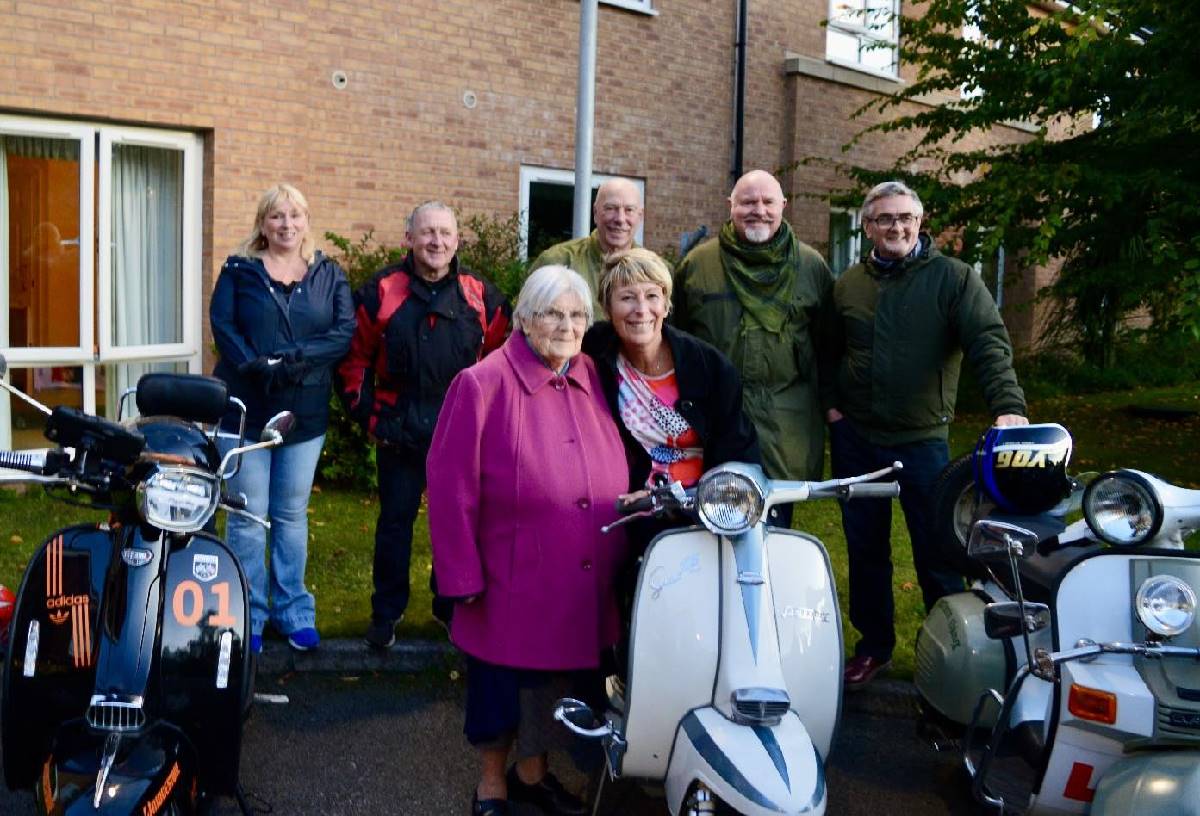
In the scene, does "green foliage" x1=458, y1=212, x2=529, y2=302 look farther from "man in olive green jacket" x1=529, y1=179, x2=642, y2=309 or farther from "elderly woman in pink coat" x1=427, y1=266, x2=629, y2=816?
"elderly woman in pink coat" x1=427, y1=266, x2=629, y2=816

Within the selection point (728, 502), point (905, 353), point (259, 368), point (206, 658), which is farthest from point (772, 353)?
point (206, 658)

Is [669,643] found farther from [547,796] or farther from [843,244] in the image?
[843,244]

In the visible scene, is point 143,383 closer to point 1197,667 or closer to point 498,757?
point 498,757

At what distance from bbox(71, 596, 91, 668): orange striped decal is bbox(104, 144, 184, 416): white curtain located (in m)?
5.46

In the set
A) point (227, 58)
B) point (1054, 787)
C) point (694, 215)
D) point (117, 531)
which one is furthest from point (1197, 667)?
point (694, 215)

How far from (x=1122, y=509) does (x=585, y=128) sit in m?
4.78

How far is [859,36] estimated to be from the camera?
14984mm

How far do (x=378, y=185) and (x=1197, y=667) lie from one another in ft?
27.1

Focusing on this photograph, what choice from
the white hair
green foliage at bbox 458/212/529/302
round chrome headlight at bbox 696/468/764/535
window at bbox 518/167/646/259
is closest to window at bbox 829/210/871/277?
window at bbox 518/167/646/259

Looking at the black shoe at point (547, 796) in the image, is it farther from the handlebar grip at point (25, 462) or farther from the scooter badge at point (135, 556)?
the handlebar grip at point (25, 462)

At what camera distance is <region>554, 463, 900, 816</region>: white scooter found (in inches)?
128

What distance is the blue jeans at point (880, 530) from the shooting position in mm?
4891

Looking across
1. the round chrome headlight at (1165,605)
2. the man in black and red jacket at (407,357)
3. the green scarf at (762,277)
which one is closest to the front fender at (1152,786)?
the round chrome headlight at (1165,605)

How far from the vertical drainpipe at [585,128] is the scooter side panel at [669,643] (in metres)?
3.93
